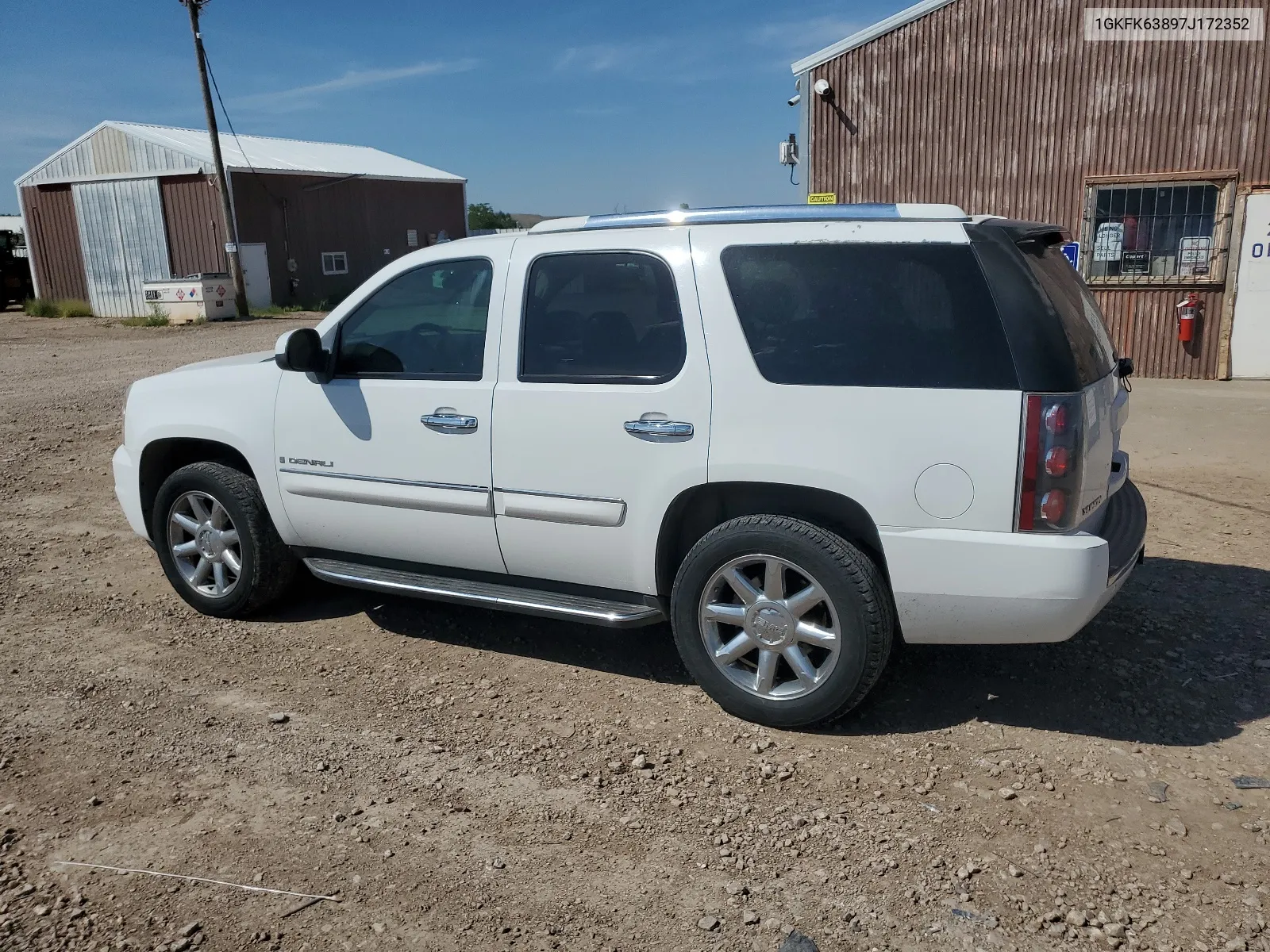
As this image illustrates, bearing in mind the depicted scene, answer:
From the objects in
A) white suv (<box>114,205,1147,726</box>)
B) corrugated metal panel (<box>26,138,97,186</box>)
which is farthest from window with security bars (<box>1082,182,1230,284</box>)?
corrugated metal panel (<box>26,138,97,186</box>)

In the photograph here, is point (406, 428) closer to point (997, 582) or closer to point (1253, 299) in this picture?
point (997, 582)

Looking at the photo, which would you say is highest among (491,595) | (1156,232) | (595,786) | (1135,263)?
(1156,232)

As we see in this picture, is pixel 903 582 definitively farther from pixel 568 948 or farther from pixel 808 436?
pixel 568 948

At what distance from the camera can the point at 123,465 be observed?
539 cm

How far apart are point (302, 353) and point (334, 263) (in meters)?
27.9

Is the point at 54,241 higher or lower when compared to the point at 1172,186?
higher

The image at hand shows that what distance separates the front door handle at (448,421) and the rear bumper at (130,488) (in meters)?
1.93

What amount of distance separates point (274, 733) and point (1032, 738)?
2870 millimetres

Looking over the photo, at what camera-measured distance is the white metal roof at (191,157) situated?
26844 millimetres

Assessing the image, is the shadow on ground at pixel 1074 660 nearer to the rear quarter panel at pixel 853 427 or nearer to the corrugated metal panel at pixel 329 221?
the rear quarter panel at pixel 853 427

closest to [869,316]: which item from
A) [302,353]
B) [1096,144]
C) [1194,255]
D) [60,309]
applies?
[302,353]

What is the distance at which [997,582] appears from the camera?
3496 mm

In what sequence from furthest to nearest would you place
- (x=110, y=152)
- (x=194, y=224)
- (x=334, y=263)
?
(x=334, y=263) < (x=110, y=152) < (x=194, y=224)

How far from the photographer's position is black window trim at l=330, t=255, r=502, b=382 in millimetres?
4379
